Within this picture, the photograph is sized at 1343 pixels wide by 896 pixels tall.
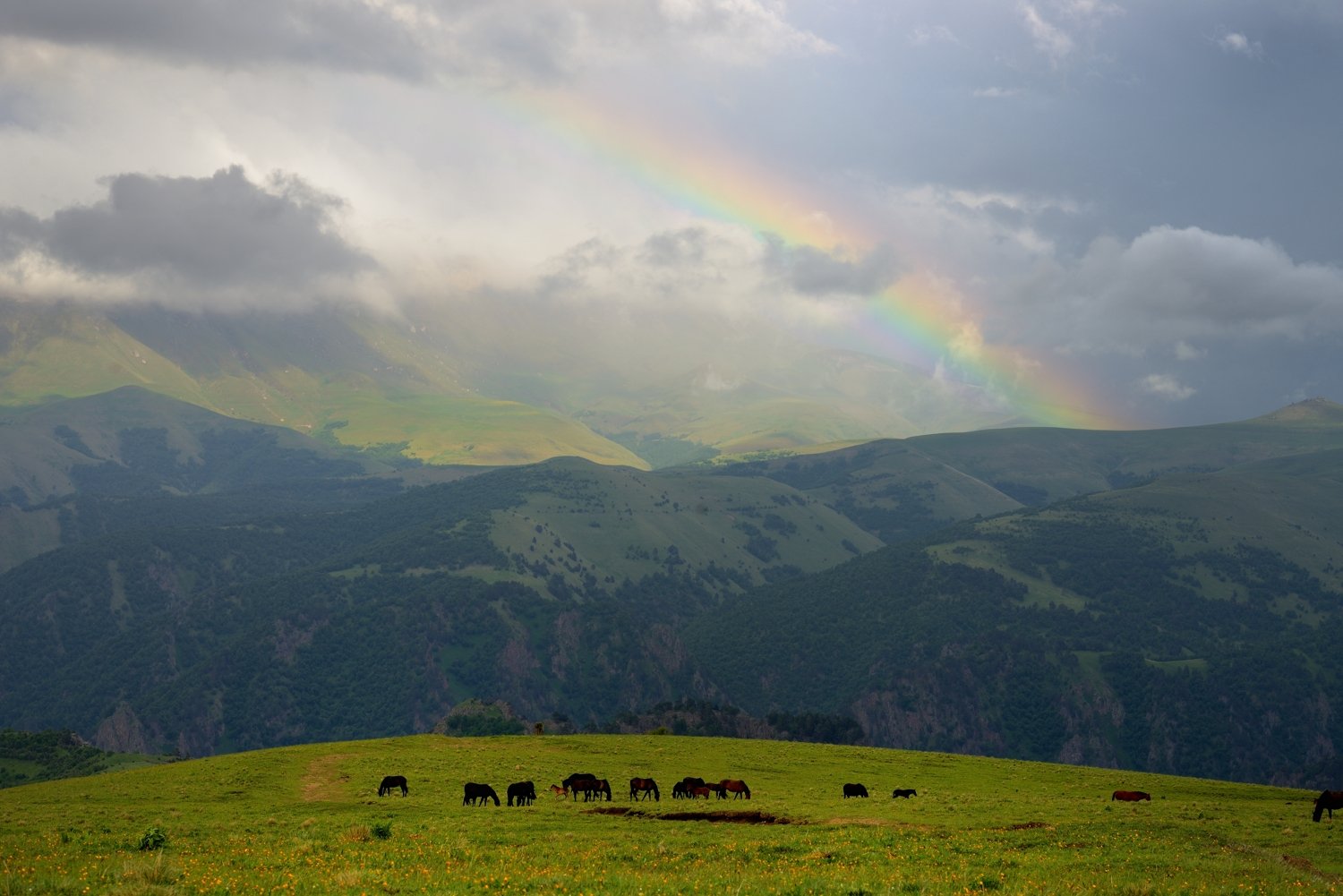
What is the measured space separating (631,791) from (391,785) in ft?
46.7

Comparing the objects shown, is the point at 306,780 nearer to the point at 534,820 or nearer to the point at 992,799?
the point at 534,820

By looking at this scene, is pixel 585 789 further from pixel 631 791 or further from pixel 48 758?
pixel 48 758

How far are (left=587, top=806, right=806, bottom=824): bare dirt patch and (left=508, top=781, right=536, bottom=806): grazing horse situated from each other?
540 centimetres

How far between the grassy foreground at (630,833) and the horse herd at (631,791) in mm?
1166

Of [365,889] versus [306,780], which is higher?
[365,889]

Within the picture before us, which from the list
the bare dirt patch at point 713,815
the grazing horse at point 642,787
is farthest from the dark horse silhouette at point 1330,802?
the grazing horse at point 642,787

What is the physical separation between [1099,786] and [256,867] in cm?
6189

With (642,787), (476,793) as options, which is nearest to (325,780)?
(476,793)

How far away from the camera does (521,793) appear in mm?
61156

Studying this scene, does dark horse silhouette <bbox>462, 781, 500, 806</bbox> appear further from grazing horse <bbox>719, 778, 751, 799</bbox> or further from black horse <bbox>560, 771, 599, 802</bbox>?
grazing horse <bbox>719, 778, 751, 799</bbox>

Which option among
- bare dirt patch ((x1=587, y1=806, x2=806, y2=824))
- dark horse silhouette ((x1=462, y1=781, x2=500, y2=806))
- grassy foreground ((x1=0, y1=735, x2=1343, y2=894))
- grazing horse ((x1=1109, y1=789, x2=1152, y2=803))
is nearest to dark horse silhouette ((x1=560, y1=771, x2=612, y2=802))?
grassy foreground ((x1=0, y1=735, x2=1343, y2=894))

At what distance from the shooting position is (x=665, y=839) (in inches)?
1766

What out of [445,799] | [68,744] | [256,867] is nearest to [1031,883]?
[256,867]

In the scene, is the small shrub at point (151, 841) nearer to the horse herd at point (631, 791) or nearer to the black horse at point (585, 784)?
the horse herd at point (631, 791)
